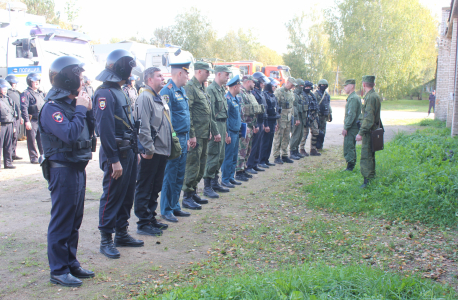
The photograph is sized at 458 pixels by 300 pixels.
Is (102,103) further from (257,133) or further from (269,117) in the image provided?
(269,117)

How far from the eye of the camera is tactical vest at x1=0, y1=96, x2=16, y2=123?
8.98 m

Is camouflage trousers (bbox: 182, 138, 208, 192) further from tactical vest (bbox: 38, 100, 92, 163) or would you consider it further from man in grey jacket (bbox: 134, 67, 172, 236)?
tactical vest (bbox: 38, 100, 92, 163)

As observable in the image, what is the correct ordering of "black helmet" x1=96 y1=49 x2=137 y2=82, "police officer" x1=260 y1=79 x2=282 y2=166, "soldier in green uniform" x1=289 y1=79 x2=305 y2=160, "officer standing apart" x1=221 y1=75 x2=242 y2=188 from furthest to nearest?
"soldier in green uniform" x1=289 y1=79 x2=305 y2=160 < "police officer" x1=260 y1=79 x2=282 y2=166 < "officer standing apart" x1=221 y1=75 x2=242 y2=188 < "black helmet" x1=96 y1=49 x2=137 y2=82

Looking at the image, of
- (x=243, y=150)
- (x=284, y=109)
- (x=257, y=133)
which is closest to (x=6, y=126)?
(x=243, y=150)

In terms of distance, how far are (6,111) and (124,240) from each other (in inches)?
252

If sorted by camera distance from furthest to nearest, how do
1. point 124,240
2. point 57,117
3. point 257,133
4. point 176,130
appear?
point 257,133, point 176,130, point 124,240, point 57,117

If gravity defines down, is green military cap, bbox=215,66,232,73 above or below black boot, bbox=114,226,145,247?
above

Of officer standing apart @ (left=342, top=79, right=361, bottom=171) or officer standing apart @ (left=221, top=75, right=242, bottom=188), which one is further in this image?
officer standing apart @ (left=342, top=79, right=361, bottom=171)

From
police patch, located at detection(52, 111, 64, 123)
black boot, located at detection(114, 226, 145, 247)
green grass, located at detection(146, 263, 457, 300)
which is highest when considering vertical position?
police patch, located at detection(52, 111, 64, 123)

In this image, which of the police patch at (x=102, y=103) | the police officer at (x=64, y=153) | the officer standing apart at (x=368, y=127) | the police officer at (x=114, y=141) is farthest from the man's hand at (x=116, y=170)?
the officer standing apart at (x=368, y=127)

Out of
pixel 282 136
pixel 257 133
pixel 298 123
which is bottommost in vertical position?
pixel 282 136

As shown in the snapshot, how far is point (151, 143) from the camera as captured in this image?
468 cm

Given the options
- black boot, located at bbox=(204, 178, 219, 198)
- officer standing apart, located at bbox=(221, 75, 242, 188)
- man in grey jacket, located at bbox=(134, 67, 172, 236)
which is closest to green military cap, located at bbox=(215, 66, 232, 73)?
officer standing apart, located at bbox=(221, 75, 242, 188)

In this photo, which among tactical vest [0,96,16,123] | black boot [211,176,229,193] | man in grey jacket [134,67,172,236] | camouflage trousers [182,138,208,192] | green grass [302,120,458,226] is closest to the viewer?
man in grey jacket [134,67,172,236]
